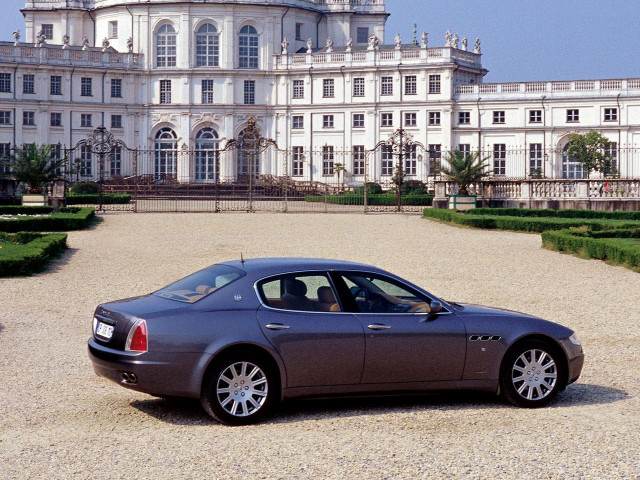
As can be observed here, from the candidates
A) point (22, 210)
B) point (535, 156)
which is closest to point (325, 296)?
point (22, 210)

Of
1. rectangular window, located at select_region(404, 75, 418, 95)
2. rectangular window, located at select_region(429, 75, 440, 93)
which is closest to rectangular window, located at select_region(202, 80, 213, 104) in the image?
rectangular window, located at select_region(404, 75, 418, 95)

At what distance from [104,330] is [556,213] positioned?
30.5 metres

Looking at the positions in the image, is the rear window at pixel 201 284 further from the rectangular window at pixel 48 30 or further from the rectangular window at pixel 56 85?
the rectangular window at pixel 48 30

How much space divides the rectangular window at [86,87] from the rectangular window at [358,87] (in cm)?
1961

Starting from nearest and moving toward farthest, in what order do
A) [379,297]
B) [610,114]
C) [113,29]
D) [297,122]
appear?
[379,297] → [610,114] → [297,122] → [113,29]

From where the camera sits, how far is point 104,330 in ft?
30.0

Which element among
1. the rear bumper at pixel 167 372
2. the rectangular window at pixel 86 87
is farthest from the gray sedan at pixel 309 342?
the rectangular window at pixel 86 87

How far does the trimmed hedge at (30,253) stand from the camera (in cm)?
1902

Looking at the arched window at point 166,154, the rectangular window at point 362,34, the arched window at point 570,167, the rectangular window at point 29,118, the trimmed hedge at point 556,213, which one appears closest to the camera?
the trimmed hedge at point 556,213

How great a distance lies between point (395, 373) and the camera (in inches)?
363

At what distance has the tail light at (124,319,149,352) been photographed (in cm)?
864

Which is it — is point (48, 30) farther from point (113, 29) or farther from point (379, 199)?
point (379, 199)

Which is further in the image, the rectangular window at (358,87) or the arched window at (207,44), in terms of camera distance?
the arched window at (207,44)

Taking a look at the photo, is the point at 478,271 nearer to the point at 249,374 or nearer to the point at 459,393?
the point at 459,393
